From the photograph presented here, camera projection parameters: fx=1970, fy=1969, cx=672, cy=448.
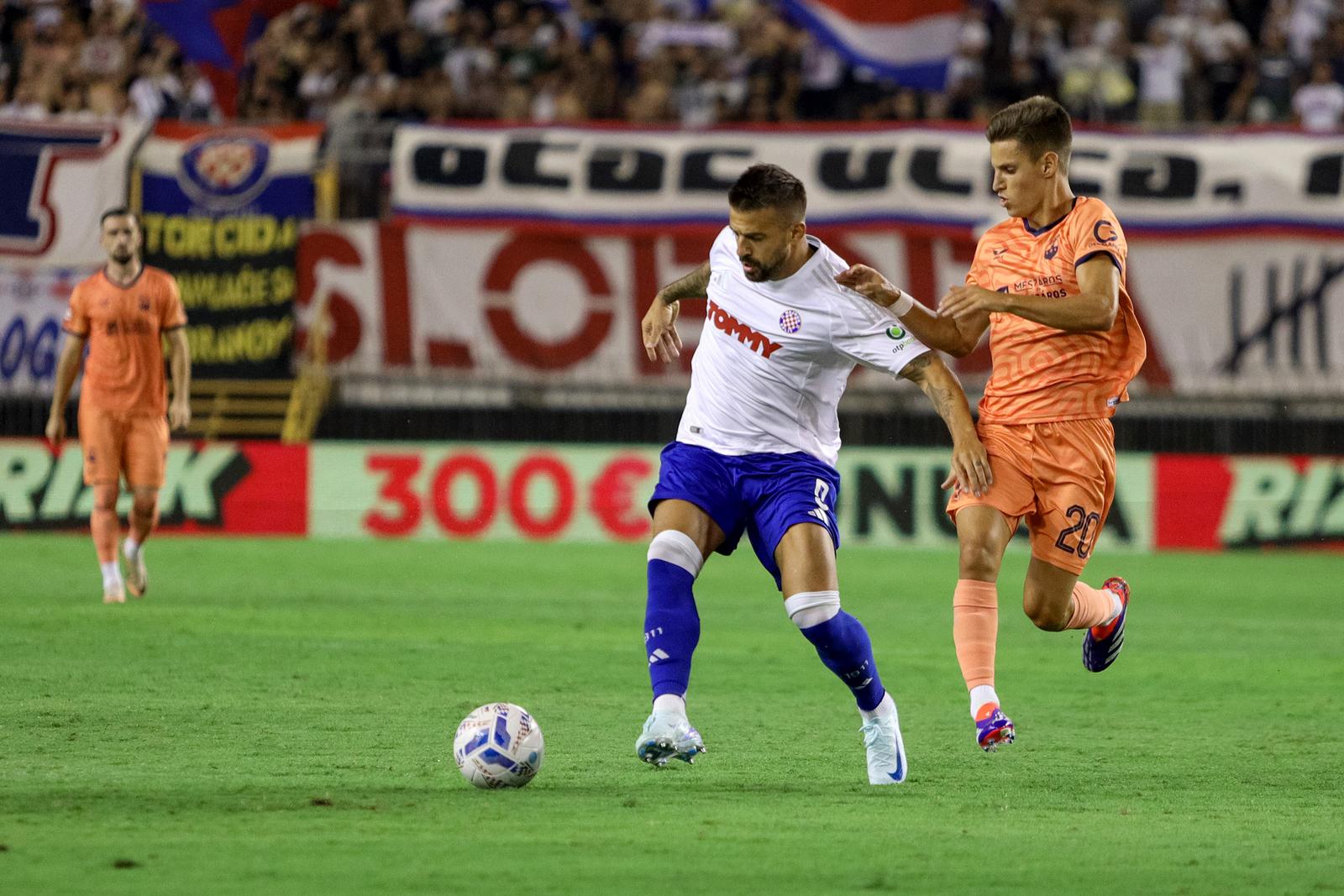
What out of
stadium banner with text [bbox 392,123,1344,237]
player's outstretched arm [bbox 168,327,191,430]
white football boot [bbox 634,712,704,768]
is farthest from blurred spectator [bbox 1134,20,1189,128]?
white football boot [bbox 634,712,704,768]

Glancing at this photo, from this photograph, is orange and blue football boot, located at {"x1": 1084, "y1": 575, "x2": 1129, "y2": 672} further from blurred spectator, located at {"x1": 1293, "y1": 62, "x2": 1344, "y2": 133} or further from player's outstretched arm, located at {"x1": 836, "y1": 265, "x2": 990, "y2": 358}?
blurred spectator, located at {"x1": 1293, "y1": 62, "x2": 1344, "y2": 133}

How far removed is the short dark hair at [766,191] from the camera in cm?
641

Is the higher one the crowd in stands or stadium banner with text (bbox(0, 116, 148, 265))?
the crowd in stands

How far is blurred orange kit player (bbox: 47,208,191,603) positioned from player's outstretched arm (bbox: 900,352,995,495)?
21.9 feet

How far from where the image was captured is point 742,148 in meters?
18.8

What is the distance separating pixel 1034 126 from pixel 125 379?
7.20 m

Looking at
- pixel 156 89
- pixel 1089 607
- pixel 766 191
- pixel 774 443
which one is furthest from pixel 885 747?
pixel 156 89

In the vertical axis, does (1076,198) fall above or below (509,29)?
below

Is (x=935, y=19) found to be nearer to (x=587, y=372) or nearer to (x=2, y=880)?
(x=587, y=372)

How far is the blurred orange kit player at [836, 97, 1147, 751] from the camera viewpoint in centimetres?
700

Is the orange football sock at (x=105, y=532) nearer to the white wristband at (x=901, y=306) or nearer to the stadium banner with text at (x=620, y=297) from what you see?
the stadium banner with text at (x=620, y=297)

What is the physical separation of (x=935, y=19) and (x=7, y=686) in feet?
45.4

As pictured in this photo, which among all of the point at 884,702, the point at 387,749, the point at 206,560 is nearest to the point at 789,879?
the point at 884,702

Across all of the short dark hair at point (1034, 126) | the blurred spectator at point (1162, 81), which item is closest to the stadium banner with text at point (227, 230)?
the blurred spectator at point (1162, 81)
